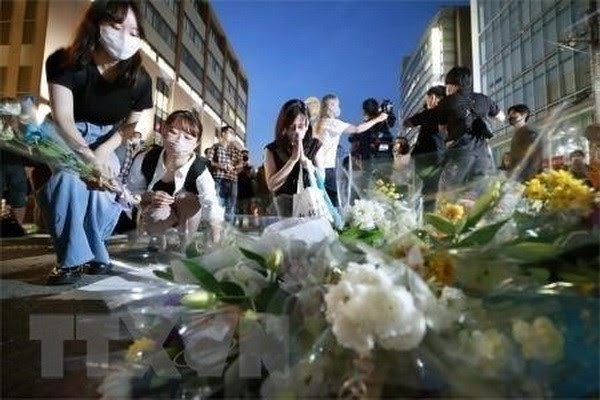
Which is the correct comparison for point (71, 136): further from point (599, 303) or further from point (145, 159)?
point (599, 303)

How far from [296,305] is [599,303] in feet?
0.71

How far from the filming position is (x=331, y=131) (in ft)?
6.73

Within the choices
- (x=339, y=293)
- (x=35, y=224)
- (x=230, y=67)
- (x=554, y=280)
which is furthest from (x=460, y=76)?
(x=35, y=224)

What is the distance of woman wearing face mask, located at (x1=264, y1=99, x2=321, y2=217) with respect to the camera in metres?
1.64

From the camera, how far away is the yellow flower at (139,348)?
1.58 feet

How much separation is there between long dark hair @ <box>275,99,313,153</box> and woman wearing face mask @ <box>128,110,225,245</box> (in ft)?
0.83

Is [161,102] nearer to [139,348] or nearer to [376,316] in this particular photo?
[139,348]

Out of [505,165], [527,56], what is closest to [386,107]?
[527,56]

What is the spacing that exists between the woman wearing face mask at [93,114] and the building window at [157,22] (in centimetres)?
7

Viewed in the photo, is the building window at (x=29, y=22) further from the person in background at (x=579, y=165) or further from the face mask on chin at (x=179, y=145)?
the person in background at (x=579, y=165)

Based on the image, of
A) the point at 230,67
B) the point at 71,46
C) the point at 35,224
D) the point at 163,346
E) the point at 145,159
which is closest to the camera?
the point at 163,346

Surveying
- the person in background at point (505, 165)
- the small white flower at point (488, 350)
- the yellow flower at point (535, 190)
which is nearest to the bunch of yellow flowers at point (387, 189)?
the person in background at point (505, 165)

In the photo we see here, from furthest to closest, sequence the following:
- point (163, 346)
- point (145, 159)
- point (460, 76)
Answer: point (145, 159), point (460, 76), point (163, 346)

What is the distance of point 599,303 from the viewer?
0.36 metres
